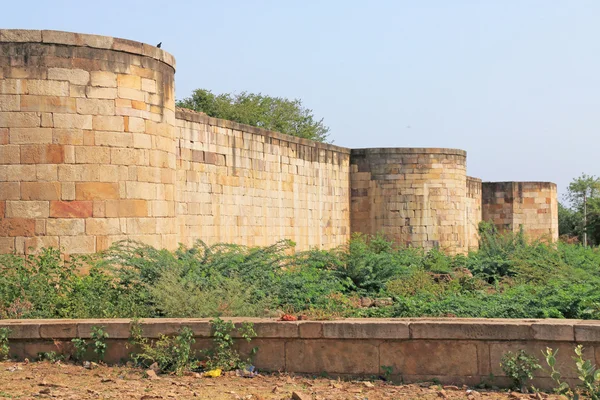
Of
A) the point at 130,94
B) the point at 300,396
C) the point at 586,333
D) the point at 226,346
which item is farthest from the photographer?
the point at 130,94

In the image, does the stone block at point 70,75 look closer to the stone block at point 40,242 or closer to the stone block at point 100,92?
the stone block at point 100,92

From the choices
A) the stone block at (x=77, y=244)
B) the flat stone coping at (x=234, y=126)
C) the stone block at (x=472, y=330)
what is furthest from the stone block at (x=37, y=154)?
the stone block at (x=472, y=330)

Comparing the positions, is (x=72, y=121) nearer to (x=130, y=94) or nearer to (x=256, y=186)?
(x=130, y=94)

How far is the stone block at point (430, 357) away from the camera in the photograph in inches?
291

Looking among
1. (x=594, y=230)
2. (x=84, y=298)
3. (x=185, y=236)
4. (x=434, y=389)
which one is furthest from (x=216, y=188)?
(x=594, y=230)

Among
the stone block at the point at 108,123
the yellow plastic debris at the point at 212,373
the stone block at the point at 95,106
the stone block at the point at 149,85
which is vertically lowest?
the yellow plastic debris at the point at 212,373

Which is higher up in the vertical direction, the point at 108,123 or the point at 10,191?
the point at 108,123

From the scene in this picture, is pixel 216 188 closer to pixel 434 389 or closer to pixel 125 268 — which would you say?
pixel 125 268

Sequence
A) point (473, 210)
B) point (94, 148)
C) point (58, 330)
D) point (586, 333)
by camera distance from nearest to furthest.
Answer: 1. point (586, 333)
2. point (58, 330)
3. point (94, 148)
4. point (473, 210)

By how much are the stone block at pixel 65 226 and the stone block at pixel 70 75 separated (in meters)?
1.64

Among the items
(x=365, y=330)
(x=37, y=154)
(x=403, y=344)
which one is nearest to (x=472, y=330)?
(x=403, y=344)

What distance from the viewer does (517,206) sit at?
1259 inches

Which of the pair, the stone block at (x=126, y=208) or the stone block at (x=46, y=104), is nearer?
the stone block at (x=46, y=104)

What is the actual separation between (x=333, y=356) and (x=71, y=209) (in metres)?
4.71
